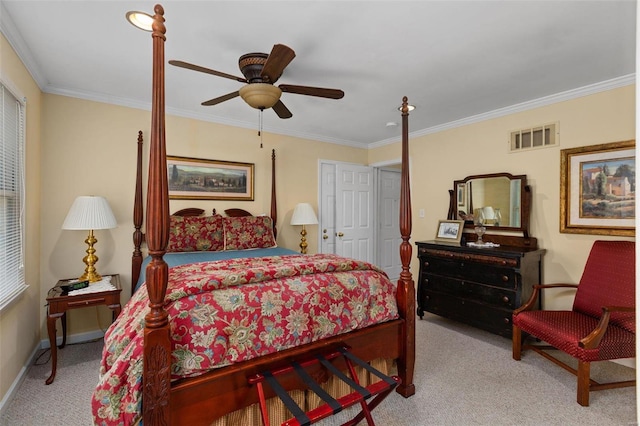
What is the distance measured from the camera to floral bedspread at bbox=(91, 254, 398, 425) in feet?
4.33

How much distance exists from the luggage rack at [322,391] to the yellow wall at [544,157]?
94.3 inches

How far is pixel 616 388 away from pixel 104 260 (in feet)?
14.8

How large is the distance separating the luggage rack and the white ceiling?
6.67ft

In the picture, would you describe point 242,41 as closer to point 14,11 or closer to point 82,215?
point 14,11

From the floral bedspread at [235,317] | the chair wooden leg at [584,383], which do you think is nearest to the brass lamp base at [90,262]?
the floral bedspread at [235,317]

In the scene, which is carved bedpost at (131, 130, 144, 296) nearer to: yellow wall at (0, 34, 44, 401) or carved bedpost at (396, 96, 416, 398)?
yellow wall at (0, 34, 44, 401)

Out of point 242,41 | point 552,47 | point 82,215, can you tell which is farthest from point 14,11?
point 552,47

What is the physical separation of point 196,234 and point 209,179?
2.55 feet

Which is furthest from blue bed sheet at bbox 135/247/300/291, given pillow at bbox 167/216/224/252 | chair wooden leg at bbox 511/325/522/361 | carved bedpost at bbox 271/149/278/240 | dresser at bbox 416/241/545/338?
chair wooden leg at bbox 511/325/522/361

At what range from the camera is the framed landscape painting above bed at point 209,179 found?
357 centimetres

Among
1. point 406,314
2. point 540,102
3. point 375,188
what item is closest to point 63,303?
point 406,314

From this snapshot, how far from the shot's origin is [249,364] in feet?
5.21

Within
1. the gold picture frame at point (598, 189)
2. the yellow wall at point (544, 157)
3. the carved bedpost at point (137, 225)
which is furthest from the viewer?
the carved bedpost at point (137, 225)

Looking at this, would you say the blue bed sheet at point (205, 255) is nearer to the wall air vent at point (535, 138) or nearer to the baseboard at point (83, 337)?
the baseboard at point (83, 337)
